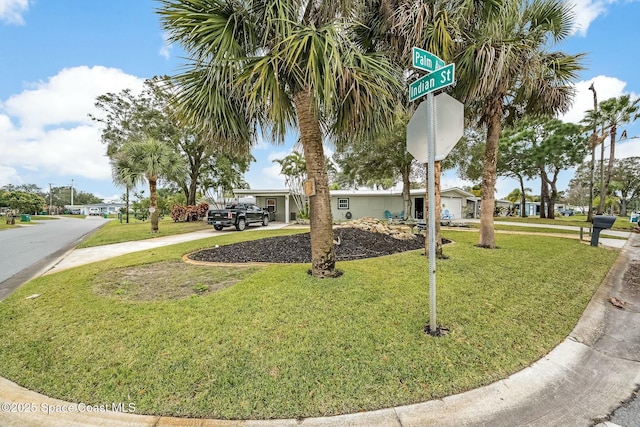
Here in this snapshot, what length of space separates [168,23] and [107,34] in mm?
6484

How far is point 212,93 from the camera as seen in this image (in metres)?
4.59

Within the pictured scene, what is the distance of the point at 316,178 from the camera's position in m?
4.52

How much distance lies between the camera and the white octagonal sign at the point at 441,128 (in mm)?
3203

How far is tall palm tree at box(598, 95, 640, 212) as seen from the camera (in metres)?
16.8

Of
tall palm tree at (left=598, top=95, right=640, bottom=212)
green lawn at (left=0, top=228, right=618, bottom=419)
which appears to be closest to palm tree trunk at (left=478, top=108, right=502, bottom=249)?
green lawn at (left=0, top=228, right=618, bottom=419)

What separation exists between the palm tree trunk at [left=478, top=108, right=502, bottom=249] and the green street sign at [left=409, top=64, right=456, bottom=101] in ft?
19.1

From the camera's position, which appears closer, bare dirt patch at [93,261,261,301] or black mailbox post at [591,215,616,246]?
bare dirt patch at [93,261,261,301]

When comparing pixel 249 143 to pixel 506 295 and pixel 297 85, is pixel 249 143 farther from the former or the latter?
pixel 506 295

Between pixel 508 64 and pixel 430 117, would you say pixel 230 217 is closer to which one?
pixel 508 64

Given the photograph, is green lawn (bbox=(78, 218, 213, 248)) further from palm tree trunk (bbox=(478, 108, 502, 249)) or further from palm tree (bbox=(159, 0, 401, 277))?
palm tree trunk (bbox=(478, 108, 502, 249))

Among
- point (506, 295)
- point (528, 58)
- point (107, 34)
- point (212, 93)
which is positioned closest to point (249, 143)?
point (212, 93)

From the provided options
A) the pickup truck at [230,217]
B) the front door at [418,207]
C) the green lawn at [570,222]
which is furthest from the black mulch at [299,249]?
the front door at [418,207]

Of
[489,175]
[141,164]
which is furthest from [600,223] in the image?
[141,164]

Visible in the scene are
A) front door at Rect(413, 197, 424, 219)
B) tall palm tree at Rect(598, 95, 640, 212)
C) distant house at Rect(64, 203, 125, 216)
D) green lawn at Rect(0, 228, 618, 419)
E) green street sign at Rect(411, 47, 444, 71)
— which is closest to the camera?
green lawn at Rect(0, 228, 618, 419)
